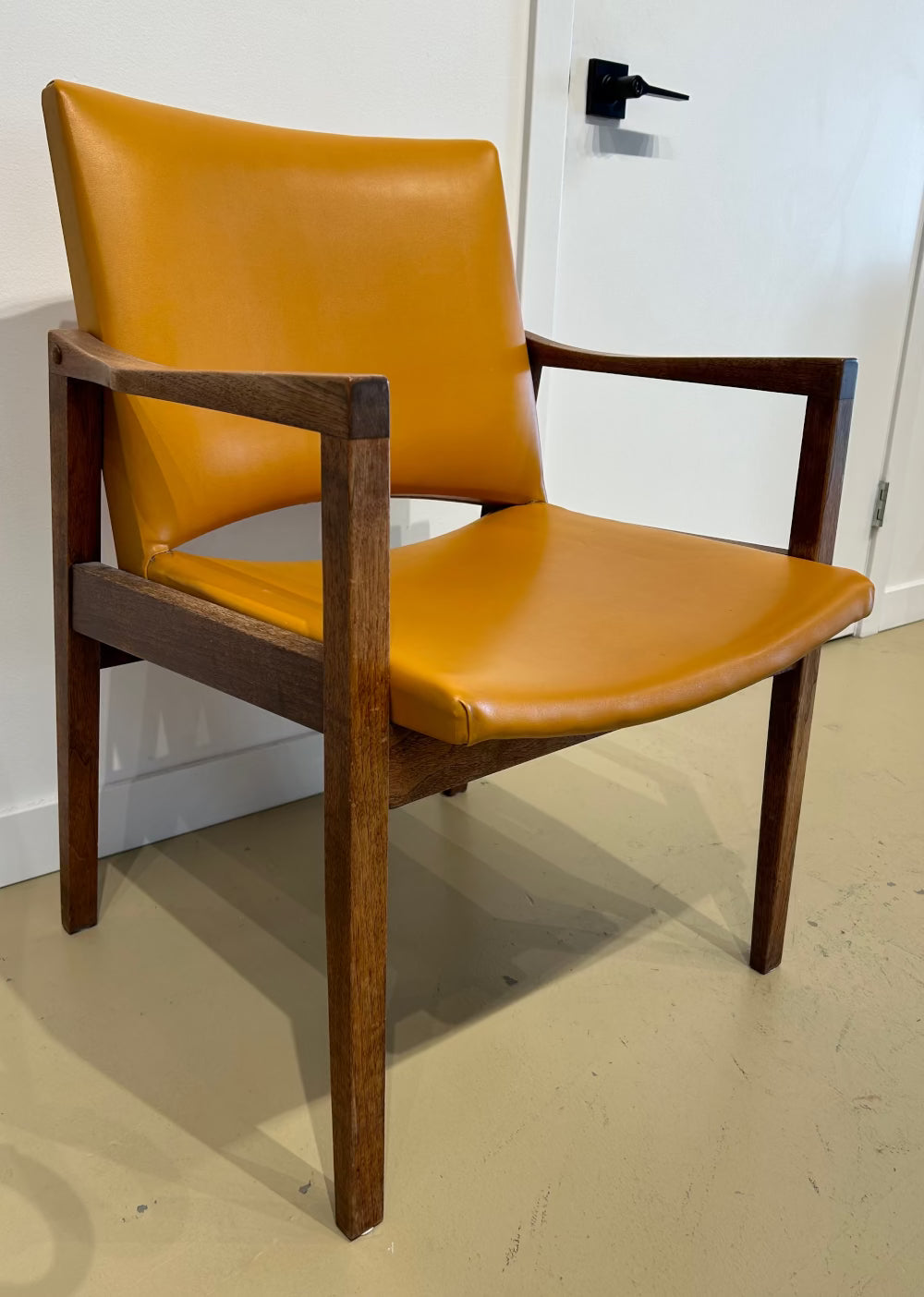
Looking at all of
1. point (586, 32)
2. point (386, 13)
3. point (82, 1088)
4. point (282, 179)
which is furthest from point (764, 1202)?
point (586, 32)

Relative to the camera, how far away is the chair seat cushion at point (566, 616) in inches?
29.1

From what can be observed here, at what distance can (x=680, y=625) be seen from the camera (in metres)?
0.89

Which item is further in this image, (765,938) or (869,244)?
(869,244)

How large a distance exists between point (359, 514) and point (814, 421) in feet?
1.83

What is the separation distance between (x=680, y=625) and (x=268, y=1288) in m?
0.57

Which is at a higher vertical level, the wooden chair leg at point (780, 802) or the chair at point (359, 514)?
the chair at point (359, 514)

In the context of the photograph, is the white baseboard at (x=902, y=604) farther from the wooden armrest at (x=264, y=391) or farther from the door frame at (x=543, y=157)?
the wooden armrest at (x=264, y=391)

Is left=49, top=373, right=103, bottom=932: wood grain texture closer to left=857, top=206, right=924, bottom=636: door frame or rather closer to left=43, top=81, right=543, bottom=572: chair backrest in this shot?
left=43, top=81, right=543, bottom=572: chair backrest

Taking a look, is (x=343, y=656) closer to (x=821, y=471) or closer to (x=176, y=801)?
(x=821, y=471)

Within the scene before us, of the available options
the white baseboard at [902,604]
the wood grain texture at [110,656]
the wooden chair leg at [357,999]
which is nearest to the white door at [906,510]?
the white baseboard at [902,604]

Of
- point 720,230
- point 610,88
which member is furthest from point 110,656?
point 720,230

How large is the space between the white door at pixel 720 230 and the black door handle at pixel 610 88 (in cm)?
2

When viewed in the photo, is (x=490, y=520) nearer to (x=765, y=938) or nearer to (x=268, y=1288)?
(x=765, y=938)

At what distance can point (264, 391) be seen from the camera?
2.42ft
